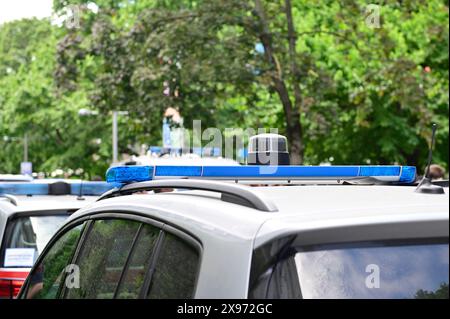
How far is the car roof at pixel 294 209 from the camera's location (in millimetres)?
2365

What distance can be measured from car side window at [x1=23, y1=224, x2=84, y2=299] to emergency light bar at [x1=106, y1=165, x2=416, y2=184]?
28 centimetres

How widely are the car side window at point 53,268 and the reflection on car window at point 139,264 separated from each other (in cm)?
72

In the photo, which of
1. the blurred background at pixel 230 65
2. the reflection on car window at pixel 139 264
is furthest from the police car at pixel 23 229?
the blurred background at pixel 230 65

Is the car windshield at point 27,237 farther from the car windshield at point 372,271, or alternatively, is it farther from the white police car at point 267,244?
the car windshield at point 372,271

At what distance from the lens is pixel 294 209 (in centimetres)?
254

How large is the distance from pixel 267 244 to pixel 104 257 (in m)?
1.19

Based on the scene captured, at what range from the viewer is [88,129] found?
39188 millimetres

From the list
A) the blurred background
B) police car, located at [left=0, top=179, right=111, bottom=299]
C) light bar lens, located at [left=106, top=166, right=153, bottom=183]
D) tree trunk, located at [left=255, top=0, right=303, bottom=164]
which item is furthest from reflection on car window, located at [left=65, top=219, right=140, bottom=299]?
tree trunk, located at [left=255, top=0, right=303, bottom=164]

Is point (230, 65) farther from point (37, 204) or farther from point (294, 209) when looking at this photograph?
point (294, 209)

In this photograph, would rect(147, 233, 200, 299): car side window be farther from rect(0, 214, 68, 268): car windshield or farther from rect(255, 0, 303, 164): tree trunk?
rect(255, 0, 303, 164): tree trunk
